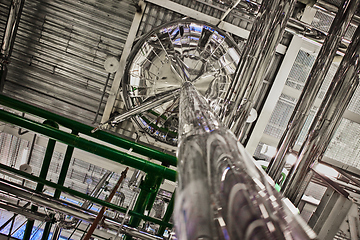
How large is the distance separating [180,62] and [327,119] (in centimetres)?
234

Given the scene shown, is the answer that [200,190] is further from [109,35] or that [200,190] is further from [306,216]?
[306,216]

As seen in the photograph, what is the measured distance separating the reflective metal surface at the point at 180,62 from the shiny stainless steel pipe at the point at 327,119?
6.21ft

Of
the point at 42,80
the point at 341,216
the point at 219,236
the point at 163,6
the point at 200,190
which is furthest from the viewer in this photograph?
the point at 42,80

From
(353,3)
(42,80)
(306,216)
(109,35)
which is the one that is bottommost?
(306,216)

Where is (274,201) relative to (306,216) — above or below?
above

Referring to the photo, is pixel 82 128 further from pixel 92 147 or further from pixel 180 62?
pixel 180 62

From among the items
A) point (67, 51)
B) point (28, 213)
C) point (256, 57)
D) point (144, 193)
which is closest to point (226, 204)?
point (144, 193)

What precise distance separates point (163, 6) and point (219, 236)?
5270 mm

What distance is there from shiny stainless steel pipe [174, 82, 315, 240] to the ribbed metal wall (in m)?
5.15

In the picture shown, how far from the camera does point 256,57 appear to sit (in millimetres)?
1747

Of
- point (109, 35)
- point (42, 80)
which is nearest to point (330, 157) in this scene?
point (109, 35)

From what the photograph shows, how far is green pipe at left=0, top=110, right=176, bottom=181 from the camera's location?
1556 millimetres

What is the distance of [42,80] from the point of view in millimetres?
5461

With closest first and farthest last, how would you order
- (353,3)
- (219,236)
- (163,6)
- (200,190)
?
(219,236), (200,190), (353,3), (163,6)
